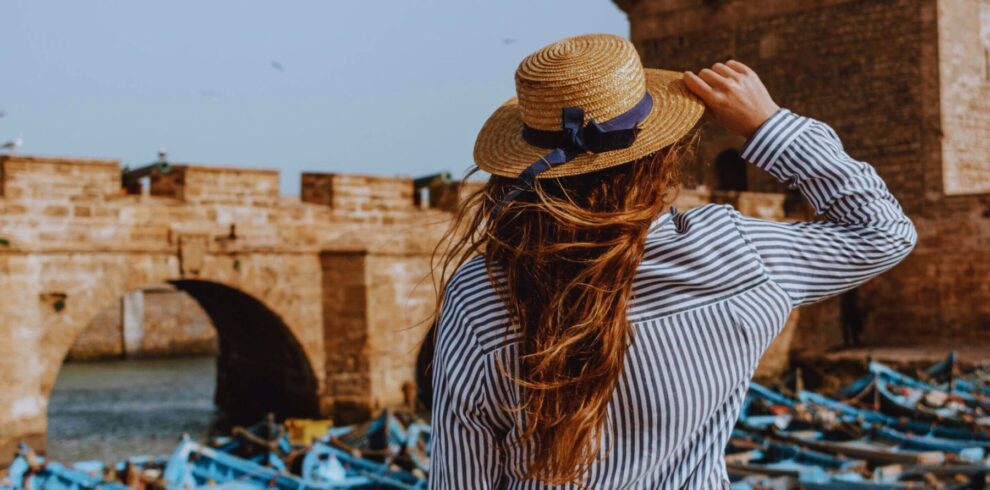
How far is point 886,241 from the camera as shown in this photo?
61.4 inches

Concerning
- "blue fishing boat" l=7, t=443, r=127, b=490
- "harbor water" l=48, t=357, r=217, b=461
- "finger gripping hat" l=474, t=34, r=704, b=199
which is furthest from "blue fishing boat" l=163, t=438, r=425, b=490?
"finger gripping hat" l=474, t=34, r=704, b=199

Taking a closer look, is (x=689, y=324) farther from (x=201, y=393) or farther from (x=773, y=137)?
(x=201, y=393)

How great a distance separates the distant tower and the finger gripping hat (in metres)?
17.3

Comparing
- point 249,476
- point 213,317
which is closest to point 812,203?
point 249,476

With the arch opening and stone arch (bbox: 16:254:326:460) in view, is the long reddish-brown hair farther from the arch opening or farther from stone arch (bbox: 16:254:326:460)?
the arch opening

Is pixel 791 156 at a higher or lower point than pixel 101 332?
higher

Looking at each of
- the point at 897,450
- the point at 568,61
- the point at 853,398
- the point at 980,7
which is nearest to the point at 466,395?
the point at 568,61

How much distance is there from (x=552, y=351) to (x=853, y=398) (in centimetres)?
1358

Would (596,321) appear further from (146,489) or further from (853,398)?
(853,398)

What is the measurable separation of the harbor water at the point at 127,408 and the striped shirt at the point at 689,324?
510 inches

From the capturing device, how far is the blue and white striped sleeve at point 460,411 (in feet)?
4.87

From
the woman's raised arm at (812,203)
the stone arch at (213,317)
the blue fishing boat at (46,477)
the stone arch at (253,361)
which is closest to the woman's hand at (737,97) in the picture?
the woman's raised arm at (812,203)

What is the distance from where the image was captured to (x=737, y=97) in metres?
1.62

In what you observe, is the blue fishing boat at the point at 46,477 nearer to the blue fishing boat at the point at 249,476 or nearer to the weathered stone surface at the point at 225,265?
the blue fishing boat at the point at 249,476
